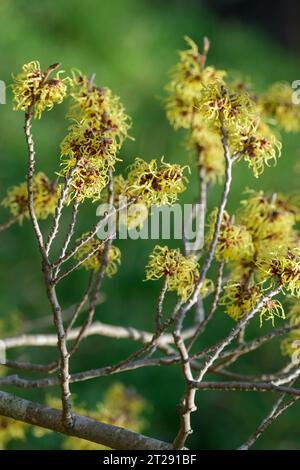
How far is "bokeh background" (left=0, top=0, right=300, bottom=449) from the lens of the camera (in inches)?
82.4

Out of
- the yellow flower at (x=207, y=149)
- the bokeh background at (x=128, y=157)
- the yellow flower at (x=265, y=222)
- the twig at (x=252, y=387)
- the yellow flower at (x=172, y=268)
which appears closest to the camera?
the twig at (x=252, y=387)

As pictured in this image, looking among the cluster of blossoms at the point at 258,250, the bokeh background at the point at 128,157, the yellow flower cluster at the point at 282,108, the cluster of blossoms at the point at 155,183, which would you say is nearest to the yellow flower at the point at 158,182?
the cluster of blossoms at the point at 155,183

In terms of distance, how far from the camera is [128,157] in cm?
229

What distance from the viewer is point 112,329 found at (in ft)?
3.16

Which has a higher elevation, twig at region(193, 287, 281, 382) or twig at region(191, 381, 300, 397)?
twig at region(193, 287, 281, 382)

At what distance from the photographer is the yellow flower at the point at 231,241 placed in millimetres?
801

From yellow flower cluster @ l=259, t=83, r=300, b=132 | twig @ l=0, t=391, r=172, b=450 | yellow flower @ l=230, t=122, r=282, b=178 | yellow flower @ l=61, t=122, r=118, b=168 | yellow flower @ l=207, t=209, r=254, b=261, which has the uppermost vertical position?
yellow flower cluster @ l=259, t=83, r=300, b=132

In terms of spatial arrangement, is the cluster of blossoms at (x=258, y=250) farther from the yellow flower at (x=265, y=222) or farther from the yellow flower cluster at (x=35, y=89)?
the yellow flower cluster at (x=35, y=89)

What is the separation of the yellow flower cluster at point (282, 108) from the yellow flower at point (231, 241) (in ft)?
0.77

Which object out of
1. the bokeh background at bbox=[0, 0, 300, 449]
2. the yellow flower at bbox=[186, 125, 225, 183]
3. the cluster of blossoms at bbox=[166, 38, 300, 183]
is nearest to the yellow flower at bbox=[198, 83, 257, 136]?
the cluster of blossoms at bbox=[166, 38, 300, 183]

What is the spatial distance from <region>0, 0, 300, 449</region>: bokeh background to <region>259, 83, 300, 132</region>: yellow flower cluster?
76 centimetres

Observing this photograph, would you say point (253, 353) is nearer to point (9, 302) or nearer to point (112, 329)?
point (9, 302)

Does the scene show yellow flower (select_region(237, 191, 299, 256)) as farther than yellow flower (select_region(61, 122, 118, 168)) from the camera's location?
Yes

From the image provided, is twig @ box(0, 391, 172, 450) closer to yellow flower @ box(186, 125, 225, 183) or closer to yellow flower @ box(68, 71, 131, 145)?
yellow flower @ box(68, 71, 131, 145)
